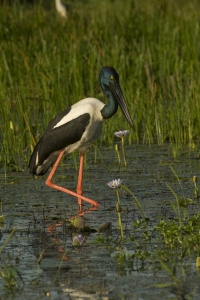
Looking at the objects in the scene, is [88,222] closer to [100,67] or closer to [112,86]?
[112,86]

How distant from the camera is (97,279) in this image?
4.84 m

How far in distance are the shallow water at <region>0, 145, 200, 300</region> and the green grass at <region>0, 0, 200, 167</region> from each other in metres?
0.39

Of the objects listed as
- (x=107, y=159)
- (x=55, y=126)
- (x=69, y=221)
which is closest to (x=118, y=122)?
(x=107, y=159)

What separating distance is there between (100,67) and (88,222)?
5068 millimetres

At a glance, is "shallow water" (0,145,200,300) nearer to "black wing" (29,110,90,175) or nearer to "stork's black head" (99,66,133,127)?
"black wing" (29,110,90,175)

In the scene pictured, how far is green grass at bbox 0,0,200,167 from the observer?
370 inches

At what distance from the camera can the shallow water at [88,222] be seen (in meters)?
4.69

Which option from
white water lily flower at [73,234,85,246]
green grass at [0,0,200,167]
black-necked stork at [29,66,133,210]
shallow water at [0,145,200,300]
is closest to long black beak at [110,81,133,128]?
black-necked stork at [29,66,133,210]

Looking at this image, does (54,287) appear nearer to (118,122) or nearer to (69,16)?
(118,122)

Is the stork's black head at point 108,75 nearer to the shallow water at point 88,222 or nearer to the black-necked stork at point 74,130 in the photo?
the black-necked stork at point 74,130

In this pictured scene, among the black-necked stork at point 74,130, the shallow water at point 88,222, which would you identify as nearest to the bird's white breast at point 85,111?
the black-necked stork at point 74,130

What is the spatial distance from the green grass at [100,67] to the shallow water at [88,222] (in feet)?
1.27

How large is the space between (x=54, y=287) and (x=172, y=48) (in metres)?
7.82

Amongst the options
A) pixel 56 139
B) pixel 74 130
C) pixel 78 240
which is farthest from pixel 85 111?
pixel 78 240
